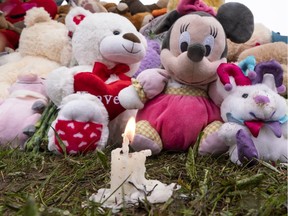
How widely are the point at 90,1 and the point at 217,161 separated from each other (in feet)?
5.37

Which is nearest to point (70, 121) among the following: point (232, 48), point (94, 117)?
point (94, 117)

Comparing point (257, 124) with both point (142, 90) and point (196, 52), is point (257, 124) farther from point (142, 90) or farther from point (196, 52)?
point (142, 90)

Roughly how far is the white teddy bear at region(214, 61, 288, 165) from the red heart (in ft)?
1.41

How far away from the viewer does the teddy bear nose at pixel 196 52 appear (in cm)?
135

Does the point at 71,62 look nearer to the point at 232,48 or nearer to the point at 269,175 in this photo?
the point at 232,48

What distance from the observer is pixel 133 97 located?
57.7 inches

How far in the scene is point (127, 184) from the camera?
0.84 m

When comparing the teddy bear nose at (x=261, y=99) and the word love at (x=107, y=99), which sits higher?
the teddy bear nose at (x=261, y=99)

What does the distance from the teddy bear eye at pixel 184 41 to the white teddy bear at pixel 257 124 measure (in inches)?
9.2

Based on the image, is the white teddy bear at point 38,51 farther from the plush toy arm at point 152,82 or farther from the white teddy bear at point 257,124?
the white teddy bear at point 257,124

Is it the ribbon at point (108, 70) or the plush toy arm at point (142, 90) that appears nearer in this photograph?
the plush toy arm at point (142, 90)

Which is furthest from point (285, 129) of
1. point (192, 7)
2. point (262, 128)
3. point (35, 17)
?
point (35, 17)

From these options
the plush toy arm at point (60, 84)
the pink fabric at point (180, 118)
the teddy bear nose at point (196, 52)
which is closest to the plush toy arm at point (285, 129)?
the pink fabric at point (180, 118)

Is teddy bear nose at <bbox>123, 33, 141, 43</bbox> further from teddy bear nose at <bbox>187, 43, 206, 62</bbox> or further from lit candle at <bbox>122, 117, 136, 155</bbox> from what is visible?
lit candle at <bbox>122, 117, 136, 155</bbox>
